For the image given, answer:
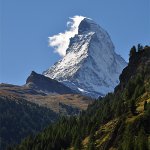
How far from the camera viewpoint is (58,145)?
18400 centimetres

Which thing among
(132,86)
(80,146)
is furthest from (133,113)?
(132,86)

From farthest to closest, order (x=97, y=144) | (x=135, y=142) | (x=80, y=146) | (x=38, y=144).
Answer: (x=38, y=144), (x=80, y=146), (x=97, y=144), (x=135, y=142)

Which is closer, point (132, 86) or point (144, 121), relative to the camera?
point (144, 121)

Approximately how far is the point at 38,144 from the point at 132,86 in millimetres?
48171

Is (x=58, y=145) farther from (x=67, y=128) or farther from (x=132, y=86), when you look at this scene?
(x=132, y=86)

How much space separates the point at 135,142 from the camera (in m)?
117

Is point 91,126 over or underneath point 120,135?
over

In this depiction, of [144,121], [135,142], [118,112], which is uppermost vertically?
[118,112]

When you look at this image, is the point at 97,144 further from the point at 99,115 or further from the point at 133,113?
the point at 99,115

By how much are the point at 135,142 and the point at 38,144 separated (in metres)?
84.2

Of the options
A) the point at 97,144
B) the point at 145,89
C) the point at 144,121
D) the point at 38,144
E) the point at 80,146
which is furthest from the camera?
the point at 38,144

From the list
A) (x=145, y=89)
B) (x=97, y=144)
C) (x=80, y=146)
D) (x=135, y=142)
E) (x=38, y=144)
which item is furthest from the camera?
(x=38, y=144)

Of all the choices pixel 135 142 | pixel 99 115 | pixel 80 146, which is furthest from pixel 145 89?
pixel 135 142

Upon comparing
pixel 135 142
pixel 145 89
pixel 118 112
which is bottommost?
pixel 135 142
